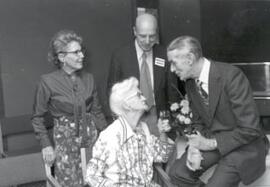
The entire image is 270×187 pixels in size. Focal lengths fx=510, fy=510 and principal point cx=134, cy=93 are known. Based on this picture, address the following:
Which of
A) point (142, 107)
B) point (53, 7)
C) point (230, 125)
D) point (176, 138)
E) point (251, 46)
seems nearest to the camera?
point (142, 107)

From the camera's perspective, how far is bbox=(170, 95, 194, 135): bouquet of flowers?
12.4 ft

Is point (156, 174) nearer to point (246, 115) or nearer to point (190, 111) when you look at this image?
point (190, 111)

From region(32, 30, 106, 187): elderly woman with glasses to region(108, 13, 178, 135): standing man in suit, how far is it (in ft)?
1.11

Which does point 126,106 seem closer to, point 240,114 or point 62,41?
point 240,114

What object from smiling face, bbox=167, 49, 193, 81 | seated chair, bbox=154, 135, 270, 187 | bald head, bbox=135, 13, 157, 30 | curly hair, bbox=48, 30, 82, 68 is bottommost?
seated chair, bbox=154, 135, 270, 187

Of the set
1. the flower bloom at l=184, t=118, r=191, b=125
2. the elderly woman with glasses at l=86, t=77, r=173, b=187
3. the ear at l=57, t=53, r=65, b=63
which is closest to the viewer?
the elderly woman with glasses at l=86, t=77, r=173, b=187

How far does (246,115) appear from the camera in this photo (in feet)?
10.9

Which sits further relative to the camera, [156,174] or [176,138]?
[176,138]

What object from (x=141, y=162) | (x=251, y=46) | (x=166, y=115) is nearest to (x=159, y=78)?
(x=166, y=115)

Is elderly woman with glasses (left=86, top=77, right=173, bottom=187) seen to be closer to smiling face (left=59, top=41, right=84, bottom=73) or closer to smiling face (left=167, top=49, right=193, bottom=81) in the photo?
smiling face (left=167, top=49, right=193, bottom=81)

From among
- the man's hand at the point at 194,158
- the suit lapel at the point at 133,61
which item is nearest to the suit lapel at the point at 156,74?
→ the suit lapel at the point at 133,61

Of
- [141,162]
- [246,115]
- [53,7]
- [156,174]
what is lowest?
[156,174]

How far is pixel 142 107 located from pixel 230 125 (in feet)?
2.15

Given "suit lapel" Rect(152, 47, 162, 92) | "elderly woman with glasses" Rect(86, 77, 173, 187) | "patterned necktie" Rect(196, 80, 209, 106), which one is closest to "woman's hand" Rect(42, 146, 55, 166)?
"elderly woman with glasses" Rect(86, 77, 173, 187)
